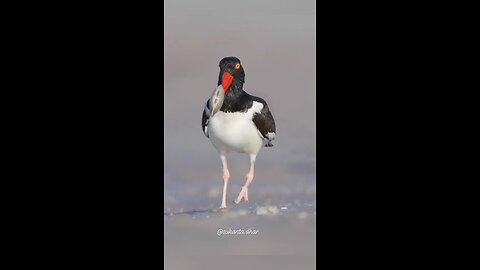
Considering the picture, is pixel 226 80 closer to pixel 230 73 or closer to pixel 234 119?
pixel 230 73

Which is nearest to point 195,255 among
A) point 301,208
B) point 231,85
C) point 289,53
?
point 301,208

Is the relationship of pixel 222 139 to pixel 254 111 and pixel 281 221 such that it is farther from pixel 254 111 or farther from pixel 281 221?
pixel 281 221

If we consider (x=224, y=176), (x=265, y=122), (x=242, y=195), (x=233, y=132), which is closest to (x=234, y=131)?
(x=233, y=132)

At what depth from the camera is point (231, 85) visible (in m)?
5.55

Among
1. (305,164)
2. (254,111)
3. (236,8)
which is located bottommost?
(305,164)

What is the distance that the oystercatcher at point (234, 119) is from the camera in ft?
18.0

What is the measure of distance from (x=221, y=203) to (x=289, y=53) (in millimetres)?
1281

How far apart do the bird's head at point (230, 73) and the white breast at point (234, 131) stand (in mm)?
218

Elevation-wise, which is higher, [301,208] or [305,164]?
[305,164]

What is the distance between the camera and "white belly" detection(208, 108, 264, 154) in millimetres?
5562

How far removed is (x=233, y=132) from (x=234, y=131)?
0.5 inches

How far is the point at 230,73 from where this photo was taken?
5.50 m

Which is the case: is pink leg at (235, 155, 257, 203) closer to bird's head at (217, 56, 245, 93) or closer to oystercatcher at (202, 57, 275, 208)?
oystercatcher at (202, 57, 275, 208)

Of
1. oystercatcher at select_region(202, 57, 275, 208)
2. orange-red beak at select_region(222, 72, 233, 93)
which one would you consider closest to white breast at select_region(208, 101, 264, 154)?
oystercatcher at select_region(202, 57, 275, 208)
